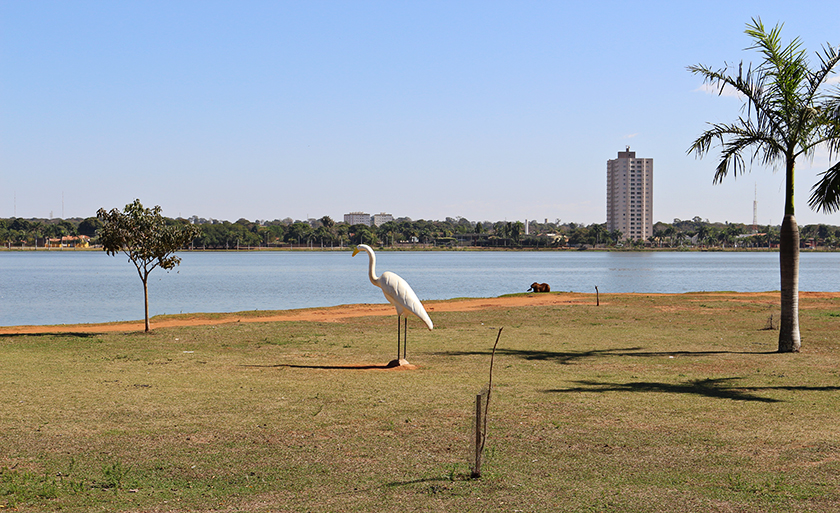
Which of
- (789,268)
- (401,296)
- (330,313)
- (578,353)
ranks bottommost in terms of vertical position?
(330,313)

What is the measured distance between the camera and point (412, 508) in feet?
22.3

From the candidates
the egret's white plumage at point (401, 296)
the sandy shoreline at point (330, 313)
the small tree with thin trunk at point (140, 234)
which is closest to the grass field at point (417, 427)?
the egret's white plumage at point (401, 296)

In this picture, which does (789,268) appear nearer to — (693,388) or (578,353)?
(578,353)

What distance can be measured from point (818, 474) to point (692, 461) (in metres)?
1.28

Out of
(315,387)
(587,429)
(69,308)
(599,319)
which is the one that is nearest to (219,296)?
(69,308)

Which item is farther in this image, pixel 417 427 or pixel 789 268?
pixel 789 268

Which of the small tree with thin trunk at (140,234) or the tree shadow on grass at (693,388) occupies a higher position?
the small tree with thin trunk at (140,234)

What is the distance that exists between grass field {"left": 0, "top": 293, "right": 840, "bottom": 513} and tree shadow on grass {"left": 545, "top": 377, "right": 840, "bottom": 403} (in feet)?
0.23

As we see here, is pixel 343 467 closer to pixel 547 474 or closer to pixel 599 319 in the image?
pixel 547 474

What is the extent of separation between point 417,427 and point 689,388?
589 centimetres

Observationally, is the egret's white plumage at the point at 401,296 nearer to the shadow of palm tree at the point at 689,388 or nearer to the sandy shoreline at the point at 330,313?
the shadow of palm tree at the point at 689,388

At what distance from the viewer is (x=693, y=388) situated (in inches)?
520

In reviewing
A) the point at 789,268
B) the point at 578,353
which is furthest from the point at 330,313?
the point at 789,268

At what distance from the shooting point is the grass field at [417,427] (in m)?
7.18
